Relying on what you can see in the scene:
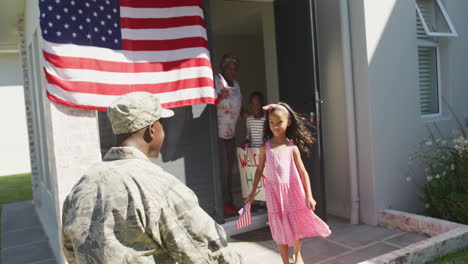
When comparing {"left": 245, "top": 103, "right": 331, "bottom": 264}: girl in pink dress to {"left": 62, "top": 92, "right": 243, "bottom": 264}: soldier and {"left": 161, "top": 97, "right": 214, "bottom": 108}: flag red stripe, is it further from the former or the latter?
{"left": 62, "top": 92, "right": 243, "bottom": 264}: soldier

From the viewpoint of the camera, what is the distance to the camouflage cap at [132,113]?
1.52 meters

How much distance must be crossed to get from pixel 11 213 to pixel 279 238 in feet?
20.4

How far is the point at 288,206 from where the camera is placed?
3631 millimetres

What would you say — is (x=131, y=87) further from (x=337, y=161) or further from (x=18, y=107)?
(x=18, y=107)

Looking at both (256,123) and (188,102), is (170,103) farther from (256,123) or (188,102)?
(256,123)

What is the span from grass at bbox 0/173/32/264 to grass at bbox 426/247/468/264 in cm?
850

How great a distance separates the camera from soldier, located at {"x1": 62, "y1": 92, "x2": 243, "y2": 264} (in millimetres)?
1357

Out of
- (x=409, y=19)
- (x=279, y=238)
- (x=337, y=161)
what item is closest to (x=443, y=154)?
(x=337, y=161)

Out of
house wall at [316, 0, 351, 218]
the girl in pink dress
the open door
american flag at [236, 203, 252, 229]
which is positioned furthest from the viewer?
house wall at [316, 0, 351, 218]

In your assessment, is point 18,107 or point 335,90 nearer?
point 335,90

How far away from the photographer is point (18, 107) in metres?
14.1

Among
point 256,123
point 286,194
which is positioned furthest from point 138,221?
point 256,123

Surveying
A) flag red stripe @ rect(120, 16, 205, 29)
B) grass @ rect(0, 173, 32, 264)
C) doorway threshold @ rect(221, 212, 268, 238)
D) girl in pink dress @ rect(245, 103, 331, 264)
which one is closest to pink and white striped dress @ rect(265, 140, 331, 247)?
girl in pink dress @ rect(245, 103, 331, 264)

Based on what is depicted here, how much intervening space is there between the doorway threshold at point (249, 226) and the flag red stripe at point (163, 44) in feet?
7.10
